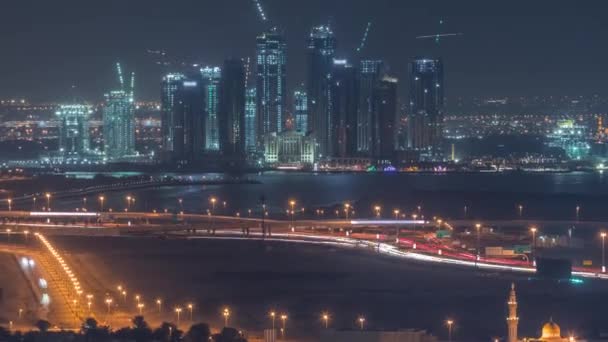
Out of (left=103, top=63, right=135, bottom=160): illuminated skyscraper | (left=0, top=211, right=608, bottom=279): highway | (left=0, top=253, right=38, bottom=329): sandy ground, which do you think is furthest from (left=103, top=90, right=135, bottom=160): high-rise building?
(left=0, top=253, right=38, bottom=329): sandy ground

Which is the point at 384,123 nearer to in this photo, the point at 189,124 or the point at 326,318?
the point at 189,124

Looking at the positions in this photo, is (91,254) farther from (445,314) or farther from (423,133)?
(423,133)

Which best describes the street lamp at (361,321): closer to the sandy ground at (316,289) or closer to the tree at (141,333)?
the sandy ground at (316,289)

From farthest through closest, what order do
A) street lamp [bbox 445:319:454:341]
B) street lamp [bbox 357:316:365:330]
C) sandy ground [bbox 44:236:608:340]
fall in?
sandy ground [bbox 44:236:608:340] < street lamp [bbox 357:316:365:330] < street lamp [bbox 445:319:454:341]

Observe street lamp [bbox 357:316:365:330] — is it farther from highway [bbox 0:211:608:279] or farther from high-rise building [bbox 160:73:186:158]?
high-rise building [bbox 160:73:186:158]

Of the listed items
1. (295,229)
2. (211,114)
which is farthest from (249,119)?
(295,229)

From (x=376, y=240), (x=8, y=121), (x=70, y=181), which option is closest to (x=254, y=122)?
(x=70, y=181)
